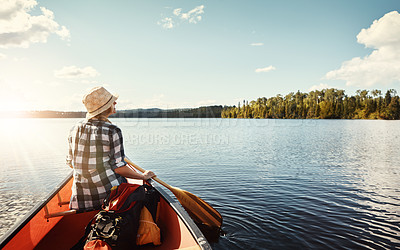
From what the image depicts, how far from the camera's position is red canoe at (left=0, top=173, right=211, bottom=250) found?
3066 mm

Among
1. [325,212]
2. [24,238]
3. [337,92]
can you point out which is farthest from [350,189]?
[337,92]

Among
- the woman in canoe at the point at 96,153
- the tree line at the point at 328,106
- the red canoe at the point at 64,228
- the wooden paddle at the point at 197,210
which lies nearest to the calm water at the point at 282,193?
the wooden paddle at the point at 197,210

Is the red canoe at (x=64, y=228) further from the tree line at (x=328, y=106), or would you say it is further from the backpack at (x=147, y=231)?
the tree line at (x=328, y=106)

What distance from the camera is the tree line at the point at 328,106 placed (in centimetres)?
11020

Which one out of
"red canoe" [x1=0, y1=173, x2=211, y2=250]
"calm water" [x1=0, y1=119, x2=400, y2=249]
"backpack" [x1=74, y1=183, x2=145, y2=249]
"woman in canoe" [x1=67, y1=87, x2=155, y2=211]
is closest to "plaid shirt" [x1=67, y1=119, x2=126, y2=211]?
"woman in canoe" [x1=67, y1=87, x2=155, y2=211]

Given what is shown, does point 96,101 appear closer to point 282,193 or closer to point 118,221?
point 118,221

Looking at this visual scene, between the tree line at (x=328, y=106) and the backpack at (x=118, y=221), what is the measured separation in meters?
129

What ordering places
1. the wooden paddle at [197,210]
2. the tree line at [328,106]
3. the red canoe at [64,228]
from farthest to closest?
the tree line at [328,106], the wooden paddle at [197,210], the red canoe at [64,228]

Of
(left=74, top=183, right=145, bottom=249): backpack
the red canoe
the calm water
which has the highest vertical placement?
(left=74, top=183, right=145, bottom=249): backpack

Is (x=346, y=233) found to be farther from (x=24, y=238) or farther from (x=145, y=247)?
(x=24, y=238)

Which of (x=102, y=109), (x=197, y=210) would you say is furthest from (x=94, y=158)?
(x=197, y=210)

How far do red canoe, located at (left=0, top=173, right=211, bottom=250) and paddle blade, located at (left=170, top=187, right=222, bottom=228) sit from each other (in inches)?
39.9

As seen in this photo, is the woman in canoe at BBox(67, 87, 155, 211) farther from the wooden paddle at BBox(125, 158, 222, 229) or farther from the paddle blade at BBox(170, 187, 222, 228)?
the paddle blade at BBox(170, 187, 222, 228)

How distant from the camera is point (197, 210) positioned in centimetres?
532
